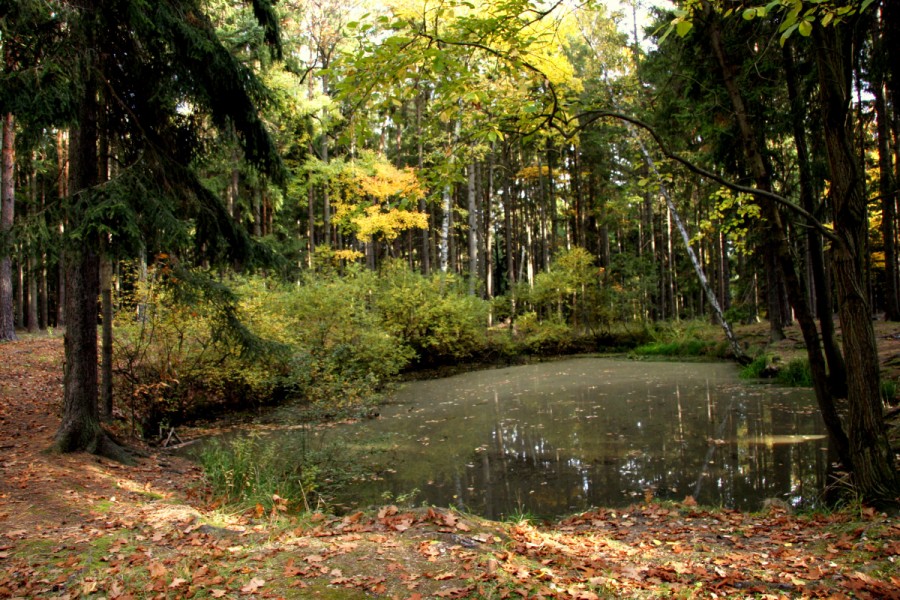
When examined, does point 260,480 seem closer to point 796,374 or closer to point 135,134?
point 135,134

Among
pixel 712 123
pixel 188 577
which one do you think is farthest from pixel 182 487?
pixel 712 123

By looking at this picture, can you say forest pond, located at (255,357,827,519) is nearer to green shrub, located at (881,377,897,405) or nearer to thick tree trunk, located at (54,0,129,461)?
green shrub, located at (881,377,897,405)

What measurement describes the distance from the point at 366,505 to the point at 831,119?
18.7 feet

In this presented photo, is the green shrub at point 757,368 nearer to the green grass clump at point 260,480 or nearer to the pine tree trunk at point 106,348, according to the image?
the green grass clump at point 260,480

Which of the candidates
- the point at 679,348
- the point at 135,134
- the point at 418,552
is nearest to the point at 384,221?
the point at 679,348

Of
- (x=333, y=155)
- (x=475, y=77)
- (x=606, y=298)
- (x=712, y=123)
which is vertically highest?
(x=333, y=155)

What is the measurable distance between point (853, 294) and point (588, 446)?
4156mm

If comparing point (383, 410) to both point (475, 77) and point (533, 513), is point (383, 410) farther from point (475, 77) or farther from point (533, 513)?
point (475, 77)

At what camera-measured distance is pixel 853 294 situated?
446cm

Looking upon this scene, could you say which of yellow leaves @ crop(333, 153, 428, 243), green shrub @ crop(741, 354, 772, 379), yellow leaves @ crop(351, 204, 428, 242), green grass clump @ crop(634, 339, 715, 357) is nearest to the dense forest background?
green shrub @ crop(741, 354, 772, 379)

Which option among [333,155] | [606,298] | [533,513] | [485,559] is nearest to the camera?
[485,559]

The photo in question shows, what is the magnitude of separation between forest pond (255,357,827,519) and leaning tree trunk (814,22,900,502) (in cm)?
95

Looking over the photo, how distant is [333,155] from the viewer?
79.2ft

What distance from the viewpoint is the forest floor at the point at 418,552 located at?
121 inches
